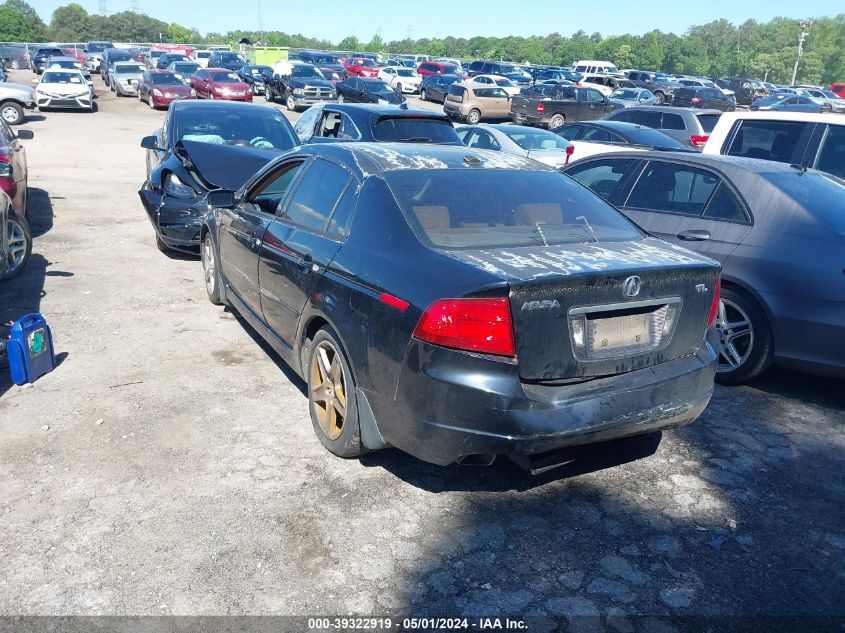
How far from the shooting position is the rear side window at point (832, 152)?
316 inches

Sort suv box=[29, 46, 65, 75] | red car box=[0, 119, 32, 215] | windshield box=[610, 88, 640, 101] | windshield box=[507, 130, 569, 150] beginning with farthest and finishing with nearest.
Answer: suv box=[29, 46, 65, 75]
windshield box=[610, 88, 640, 101]
windshield box=[507, 130, 569, 150]
red car box=[0, 119, 32, 215]

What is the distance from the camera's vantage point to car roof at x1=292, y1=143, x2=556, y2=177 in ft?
14.0

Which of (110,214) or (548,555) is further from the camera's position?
(110,214)

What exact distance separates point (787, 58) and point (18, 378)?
101m

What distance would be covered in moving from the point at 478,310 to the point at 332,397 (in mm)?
1284

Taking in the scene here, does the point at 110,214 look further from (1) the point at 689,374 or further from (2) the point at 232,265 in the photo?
(1) the point at 689,374

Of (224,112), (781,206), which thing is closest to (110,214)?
(224,112)

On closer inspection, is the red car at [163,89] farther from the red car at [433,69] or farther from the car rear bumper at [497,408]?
the car rear bumper at [497,408]

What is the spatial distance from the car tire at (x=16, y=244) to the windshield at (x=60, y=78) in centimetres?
2197

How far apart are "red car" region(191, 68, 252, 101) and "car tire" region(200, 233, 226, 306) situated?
24.5 m

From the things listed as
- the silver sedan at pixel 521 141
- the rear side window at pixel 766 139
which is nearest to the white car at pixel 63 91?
the silver sedan at pixel 521 141

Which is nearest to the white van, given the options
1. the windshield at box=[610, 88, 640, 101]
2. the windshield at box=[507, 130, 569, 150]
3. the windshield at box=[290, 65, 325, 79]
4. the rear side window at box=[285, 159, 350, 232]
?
the windshield at box=[610, 88, 640, 101]

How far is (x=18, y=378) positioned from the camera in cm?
498

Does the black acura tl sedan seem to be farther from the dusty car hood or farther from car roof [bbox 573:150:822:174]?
the dusty car hood
